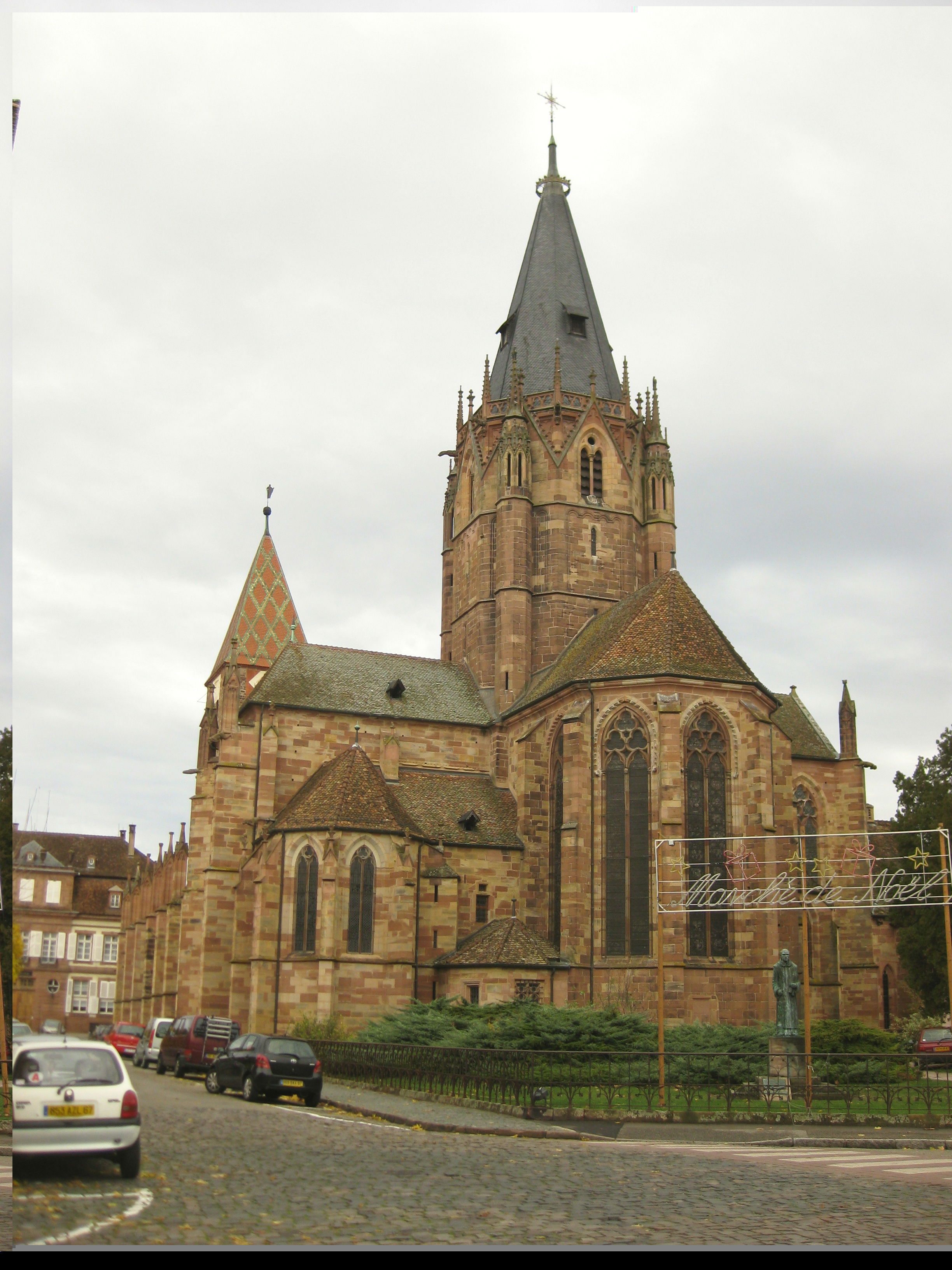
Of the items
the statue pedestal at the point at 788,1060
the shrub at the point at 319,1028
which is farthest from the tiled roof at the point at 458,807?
the statue pedestal at the point at 788,1060

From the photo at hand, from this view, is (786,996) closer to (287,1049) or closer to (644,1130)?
(644,1130)

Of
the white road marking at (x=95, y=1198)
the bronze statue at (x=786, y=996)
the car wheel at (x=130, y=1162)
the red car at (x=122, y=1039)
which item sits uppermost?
the red car at (x=122, y=1039)

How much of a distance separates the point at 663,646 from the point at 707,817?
6359 mm

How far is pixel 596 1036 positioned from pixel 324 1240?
1003 inches

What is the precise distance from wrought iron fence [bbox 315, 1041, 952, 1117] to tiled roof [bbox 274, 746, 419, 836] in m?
16.0

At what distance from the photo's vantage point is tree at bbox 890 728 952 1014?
5547 cm

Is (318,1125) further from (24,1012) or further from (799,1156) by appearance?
(799,1156)

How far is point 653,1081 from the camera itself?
80.7 ft

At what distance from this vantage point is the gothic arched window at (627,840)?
42.3m

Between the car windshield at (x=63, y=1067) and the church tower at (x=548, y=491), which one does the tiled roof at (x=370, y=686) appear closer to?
the church tower at (x=548, y=491)

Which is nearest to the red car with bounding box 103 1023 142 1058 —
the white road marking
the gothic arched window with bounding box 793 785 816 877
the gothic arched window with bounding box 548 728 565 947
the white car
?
the white car

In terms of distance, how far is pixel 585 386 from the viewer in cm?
5894

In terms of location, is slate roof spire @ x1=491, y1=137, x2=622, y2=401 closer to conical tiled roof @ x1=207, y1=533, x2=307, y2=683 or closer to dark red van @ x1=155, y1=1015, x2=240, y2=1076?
conical tiled roof @ x1=207, y1=533, x2=307, y2=683

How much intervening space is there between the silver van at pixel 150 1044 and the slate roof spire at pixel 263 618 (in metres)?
51.6
